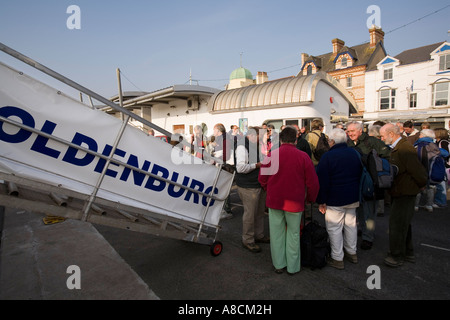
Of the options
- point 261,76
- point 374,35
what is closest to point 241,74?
point 261,76

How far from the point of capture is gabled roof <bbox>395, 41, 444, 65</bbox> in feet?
85.8

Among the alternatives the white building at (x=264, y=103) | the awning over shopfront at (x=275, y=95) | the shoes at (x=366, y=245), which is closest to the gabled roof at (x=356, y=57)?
the white building at (x=264, y=103)

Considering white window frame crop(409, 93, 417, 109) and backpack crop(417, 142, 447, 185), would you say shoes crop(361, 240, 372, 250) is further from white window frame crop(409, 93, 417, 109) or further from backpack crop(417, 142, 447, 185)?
white window frame crop(409, 93, 417, 109)

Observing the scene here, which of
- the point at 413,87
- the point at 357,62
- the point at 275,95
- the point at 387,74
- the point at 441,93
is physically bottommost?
the point at 275,95

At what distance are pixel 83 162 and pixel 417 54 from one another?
A: 1377 inches

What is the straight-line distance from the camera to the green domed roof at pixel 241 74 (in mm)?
45938

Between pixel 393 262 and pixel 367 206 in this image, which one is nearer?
pixel 393 262

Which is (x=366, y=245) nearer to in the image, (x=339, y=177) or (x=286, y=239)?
(x=339, y=177)

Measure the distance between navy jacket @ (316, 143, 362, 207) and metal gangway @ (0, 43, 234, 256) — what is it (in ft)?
5.82

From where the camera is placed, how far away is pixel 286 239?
138 inches

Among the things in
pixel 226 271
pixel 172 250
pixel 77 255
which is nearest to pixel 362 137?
pixel 226 271

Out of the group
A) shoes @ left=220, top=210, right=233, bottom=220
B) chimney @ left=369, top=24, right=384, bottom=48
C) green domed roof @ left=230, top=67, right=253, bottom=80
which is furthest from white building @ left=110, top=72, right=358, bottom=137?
green domed roof @ left=230, top=67, right=253, bottom=80

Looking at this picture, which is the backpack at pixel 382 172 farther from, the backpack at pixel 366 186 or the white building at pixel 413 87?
the white building at pixel 413 87
